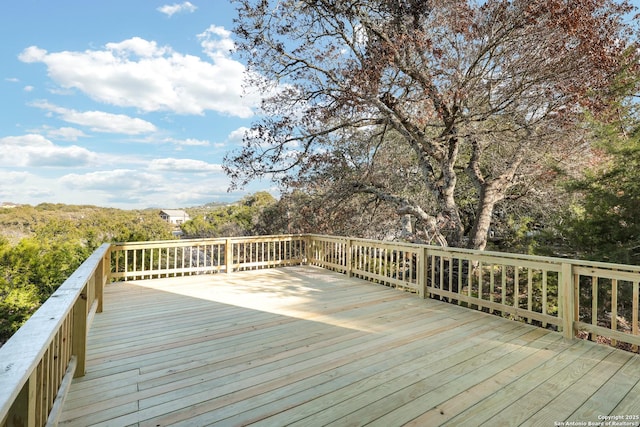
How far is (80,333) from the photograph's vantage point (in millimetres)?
2432

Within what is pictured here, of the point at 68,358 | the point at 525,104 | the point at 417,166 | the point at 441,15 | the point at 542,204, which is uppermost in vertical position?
the point at 441,15

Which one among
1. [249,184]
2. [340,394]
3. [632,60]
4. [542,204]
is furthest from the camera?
[542,204]

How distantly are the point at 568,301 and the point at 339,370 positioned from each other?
2.53 meters

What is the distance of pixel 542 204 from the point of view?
8453mm

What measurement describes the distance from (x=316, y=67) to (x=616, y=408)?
274 inches

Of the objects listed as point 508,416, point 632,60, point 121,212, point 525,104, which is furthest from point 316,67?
point 121,212

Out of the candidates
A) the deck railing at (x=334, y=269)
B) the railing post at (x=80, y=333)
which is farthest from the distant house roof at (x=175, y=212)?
the railing post at (x=80, y=333)

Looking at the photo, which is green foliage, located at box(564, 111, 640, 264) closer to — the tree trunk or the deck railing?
the deck railing

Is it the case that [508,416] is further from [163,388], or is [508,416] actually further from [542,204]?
[542,204]

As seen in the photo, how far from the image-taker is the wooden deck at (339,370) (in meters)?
1.94

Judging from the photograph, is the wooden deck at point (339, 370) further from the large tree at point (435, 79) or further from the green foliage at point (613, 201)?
the green foliage at point (613, 201)

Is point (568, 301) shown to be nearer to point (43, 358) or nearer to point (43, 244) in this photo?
point (43, 358)

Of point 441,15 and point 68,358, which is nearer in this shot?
point 68,358

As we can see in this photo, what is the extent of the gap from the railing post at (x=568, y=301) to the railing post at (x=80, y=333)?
4.44m
